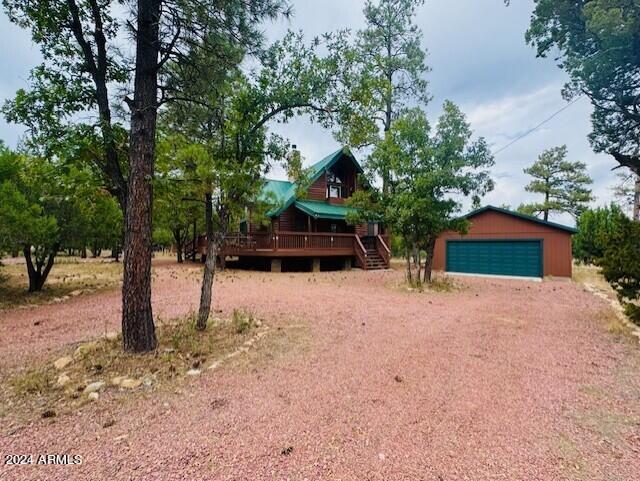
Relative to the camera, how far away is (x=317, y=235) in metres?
16.2

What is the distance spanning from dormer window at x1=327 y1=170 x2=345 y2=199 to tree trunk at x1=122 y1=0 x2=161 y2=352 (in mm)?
15013

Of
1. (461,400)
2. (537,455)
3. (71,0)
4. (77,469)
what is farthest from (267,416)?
(71,0)

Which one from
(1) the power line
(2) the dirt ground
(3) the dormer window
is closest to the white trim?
(1) the power line

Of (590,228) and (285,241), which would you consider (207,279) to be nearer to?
(285,241)

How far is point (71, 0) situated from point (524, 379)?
294 inches

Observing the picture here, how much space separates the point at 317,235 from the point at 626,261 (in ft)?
39.5

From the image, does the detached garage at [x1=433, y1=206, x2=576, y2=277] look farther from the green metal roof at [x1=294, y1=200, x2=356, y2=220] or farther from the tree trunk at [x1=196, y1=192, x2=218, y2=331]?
the tree trunk at [x1=196, y1=192, x2=218, y2=331]

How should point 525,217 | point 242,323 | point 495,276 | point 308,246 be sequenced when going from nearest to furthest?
A: point 242,323
point 525,217
point 495,276
point 308,246

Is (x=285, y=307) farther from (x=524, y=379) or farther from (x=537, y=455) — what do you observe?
(x=537, y=455)

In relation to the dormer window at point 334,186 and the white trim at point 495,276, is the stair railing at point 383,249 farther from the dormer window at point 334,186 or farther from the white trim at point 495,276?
the dormer window at point 334,186

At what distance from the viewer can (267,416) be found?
9.12 feet

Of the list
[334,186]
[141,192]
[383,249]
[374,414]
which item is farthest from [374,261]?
[374,414]

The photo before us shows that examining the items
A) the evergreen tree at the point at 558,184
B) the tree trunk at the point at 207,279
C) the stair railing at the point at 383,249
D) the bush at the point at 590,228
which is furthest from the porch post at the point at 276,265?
the evergreen tree at the point at 558,184

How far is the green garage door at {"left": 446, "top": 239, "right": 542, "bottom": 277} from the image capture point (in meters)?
14.6
